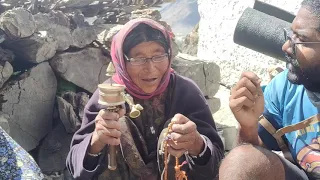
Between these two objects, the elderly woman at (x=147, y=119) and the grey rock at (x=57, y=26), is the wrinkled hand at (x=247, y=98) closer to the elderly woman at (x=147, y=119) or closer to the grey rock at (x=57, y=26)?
the elderly woman at (x=147, y=119)

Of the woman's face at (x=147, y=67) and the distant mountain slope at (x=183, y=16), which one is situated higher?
the woman's face at (x=147, y=67)

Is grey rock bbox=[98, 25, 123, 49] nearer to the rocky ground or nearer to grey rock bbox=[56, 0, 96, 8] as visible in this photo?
the rocky ground

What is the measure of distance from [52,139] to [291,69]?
95.1 inches

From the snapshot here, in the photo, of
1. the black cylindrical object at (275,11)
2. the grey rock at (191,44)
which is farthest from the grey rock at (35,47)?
the grey rock at (191,44)

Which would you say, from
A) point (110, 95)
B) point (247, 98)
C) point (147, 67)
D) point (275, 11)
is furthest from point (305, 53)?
point (275, 11)

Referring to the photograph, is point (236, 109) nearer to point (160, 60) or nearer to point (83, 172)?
point (160, 60)

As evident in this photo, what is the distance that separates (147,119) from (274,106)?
80 cm

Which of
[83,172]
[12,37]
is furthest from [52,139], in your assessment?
[83,172]

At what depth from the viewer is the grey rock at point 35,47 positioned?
3821 mm

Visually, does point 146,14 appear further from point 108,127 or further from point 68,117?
point 108,127

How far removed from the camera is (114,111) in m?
2.21

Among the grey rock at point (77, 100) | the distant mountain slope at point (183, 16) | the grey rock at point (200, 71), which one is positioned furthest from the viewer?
the distant mountain slope at point (183, 16)

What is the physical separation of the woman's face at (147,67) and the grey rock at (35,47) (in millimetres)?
1493

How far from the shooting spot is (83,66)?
13.9 feet
